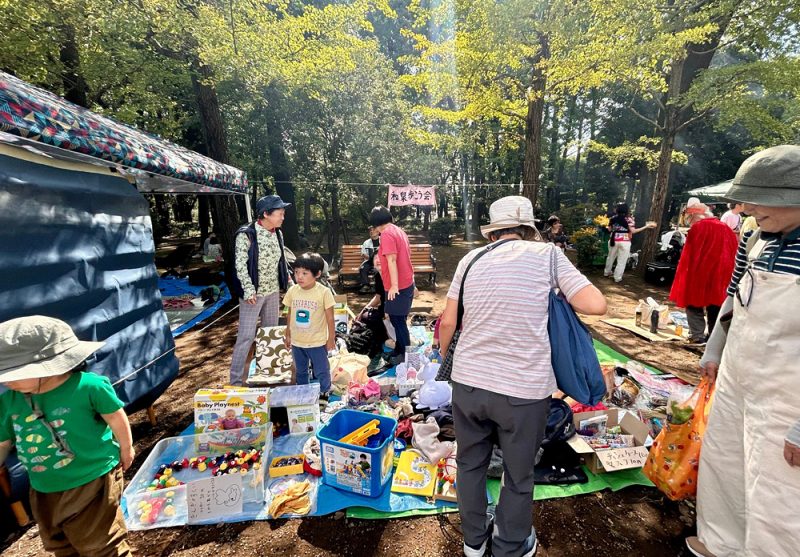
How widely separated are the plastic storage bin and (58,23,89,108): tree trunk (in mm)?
7645

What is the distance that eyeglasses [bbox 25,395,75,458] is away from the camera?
5.77ft

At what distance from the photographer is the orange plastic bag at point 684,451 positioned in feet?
7.45

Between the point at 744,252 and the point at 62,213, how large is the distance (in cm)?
477

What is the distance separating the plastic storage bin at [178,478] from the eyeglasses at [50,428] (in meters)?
1.14

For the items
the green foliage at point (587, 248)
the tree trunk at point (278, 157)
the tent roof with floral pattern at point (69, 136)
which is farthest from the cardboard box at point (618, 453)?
the tree trunk at point (278, 157)

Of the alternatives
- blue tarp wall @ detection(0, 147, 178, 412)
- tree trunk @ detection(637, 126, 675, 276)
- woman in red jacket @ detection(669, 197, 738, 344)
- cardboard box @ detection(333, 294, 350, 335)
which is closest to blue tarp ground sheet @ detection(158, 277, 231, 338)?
blue tarp wall @ detection(0, 147, 178, 412)

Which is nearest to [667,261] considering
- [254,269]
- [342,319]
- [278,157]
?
[342,319]

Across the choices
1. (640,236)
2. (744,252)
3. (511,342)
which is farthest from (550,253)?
(640,236)

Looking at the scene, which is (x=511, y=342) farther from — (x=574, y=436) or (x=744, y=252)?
(x=574, y=436)

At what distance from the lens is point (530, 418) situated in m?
1.85

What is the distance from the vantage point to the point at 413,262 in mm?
9695

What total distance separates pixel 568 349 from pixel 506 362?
32 cm

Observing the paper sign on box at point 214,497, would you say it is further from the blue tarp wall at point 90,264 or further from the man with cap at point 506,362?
the man with cap at point 506,362

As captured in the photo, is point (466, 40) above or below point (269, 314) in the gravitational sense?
above
